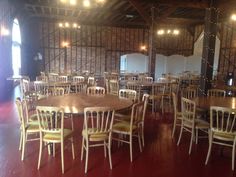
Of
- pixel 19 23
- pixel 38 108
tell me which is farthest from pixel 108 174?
pixel 19 23

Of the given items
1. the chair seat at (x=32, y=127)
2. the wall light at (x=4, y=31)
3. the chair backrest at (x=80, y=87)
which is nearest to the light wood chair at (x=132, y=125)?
the chair seat at (x=32, y=127)

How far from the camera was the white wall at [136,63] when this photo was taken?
1476cm

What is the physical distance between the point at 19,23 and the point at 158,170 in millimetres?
11221

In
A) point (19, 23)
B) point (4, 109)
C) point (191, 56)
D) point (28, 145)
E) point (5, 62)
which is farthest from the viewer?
point (191, 56)

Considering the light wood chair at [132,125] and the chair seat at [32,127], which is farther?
the light wood chair at [132,125]

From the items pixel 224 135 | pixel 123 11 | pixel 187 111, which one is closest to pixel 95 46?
pixel 123 11

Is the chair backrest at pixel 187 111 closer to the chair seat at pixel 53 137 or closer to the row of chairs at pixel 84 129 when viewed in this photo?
the row of chairs at pixel 84 129

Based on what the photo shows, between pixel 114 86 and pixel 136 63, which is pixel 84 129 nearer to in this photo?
pixel 114 86

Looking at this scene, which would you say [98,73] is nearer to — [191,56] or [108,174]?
[191,56]

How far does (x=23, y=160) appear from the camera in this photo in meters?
3.50

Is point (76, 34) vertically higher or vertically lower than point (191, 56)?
higher

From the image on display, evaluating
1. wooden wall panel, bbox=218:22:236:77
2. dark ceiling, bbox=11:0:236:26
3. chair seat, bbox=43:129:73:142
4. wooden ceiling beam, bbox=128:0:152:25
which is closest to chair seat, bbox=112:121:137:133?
chair seat, bbox=43:129:73:142

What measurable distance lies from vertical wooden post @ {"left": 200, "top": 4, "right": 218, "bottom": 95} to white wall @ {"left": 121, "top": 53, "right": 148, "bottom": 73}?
27.6 ft

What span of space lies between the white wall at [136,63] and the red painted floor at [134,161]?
1037cm
